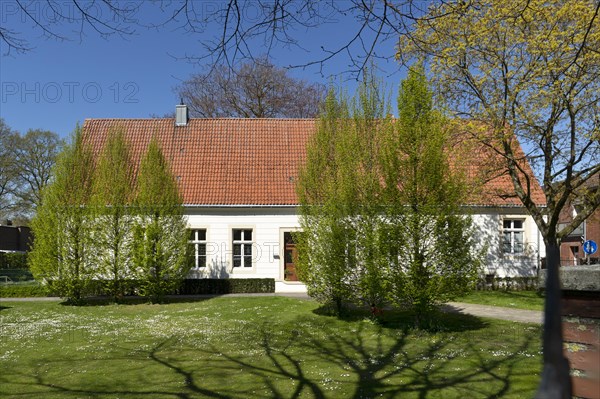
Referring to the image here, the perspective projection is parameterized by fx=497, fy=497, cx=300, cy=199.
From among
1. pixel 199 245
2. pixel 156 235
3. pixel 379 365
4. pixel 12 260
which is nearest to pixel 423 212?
pixel 379 365

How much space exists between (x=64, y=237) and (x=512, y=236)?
20.3 meters

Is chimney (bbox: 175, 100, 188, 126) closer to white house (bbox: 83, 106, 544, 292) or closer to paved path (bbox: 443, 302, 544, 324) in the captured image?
white house (bbox: 83, 106, 544, 292)

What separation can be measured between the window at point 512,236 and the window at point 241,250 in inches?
484

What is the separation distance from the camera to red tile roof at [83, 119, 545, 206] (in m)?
24.1

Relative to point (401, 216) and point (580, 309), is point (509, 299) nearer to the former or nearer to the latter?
point (401, 216)

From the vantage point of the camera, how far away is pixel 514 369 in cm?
853

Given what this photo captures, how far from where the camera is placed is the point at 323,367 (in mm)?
8898

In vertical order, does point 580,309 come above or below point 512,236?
below

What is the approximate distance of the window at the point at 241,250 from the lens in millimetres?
23703

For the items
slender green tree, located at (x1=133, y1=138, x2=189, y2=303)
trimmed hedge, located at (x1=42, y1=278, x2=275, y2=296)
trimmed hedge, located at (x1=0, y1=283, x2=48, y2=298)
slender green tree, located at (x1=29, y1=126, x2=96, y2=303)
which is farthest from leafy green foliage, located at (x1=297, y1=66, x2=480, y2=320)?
trimmed hedge, located at (x1=0, y1=283, x2=48, y2=298)

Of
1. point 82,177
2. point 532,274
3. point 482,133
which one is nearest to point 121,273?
point 82,177

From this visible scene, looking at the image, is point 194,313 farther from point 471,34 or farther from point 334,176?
point 471,34

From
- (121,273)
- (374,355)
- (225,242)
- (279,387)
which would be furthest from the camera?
(225,242)

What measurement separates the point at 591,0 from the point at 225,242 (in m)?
17.2
